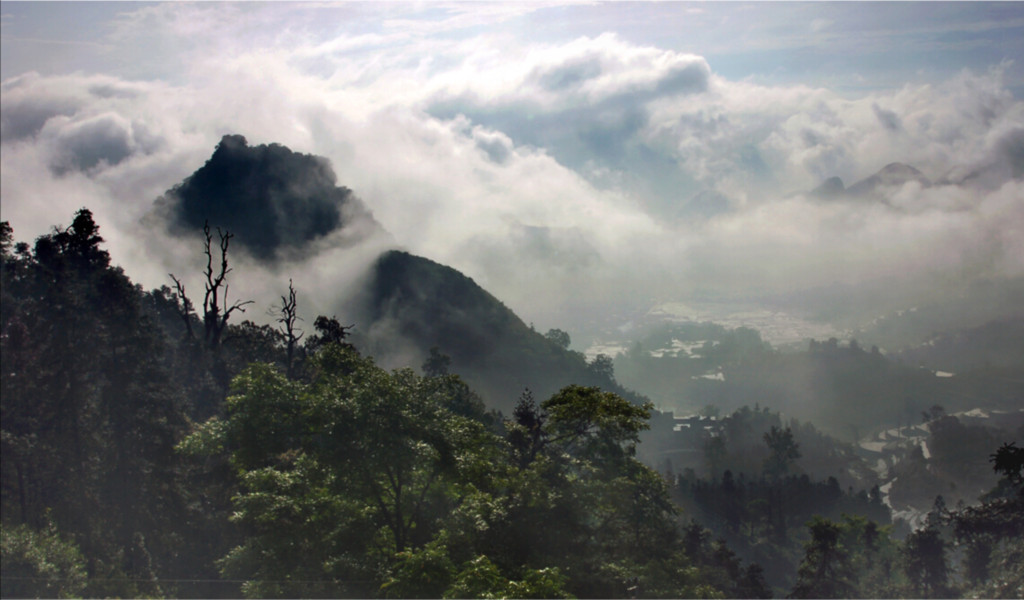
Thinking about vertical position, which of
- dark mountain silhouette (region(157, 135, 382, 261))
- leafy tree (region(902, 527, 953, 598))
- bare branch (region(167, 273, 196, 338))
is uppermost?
dark mountain silhouette (region(157, 135, 382, 261))

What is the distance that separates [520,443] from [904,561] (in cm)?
3896

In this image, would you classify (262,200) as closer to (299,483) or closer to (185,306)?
(185,306)

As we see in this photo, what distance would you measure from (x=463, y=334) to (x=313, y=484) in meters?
117

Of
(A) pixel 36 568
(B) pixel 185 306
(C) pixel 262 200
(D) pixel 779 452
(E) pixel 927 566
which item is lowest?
(E) pixel 927 566

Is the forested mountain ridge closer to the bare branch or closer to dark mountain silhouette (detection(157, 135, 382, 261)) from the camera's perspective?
the bare branch

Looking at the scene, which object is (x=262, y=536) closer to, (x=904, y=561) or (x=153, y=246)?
(x=904, y=561)

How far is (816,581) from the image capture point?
40031 mm

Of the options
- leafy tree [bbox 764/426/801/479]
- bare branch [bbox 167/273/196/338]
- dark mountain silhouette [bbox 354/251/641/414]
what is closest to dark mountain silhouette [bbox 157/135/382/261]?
dark mountain silhouette [bbox 354/251/641/414]

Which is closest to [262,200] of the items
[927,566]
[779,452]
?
[779,452]

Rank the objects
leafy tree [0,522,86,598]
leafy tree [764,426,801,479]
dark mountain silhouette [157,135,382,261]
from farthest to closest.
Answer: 1. dark mountain silhouette [157,135,382,261]
2. leafy tree [764,426,801,479]
3. leafy tree [0,522,86,598]

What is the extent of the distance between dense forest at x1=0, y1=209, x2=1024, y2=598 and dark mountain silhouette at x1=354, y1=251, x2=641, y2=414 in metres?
80.3

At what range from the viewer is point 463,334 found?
13688 cm

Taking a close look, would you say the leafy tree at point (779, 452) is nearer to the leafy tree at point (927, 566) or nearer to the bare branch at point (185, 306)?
the leafy tree at point (927, 566)

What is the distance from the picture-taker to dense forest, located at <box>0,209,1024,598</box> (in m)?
19.1
